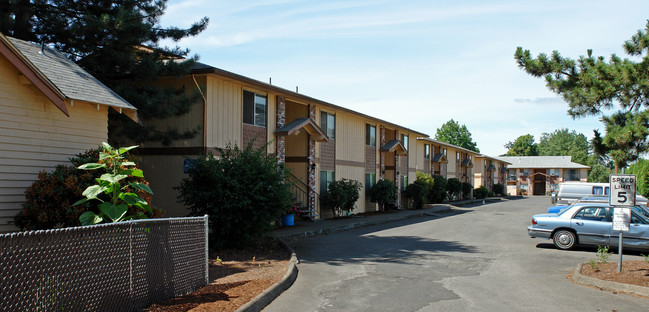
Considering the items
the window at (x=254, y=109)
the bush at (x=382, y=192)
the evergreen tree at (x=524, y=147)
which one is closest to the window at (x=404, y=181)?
the bush at (x=382, y=192)

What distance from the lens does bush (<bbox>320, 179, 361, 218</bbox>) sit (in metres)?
24.9

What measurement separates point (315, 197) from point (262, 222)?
35.5 feet

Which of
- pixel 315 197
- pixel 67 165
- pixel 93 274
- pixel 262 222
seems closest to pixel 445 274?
pixel 262 222

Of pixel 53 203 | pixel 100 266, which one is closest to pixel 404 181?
pixel 53 203

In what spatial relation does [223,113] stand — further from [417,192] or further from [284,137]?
[417,192]

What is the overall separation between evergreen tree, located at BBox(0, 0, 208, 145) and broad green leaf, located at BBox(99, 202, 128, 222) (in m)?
7.70

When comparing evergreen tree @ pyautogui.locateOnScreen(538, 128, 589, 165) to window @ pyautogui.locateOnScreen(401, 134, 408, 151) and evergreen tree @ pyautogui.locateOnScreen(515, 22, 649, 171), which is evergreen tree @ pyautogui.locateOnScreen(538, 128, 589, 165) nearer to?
window @ pyautogui.locateOnScreen(401, 134, 408, 151)

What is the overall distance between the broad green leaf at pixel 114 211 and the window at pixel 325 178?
56.3 feet

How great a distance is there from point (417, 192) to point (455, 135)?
223 feet

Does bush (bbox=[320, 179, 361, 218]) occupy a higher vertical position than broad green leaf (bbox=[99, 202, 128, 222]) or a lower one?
lower

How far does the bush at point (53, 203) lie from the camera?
10387 millimetres

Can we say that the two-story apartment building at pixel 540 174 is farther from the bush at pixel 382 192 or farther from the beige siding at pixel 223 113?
the beige siding at pixel 223 113

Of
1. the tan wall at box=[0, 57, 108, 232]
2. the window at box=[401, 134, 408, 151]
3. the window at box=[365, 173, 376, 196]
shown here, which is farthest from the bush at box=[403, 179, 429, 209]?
the tan wall at box=[0, 57, 108, 232]

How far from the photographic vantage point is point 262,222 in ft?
45.8
